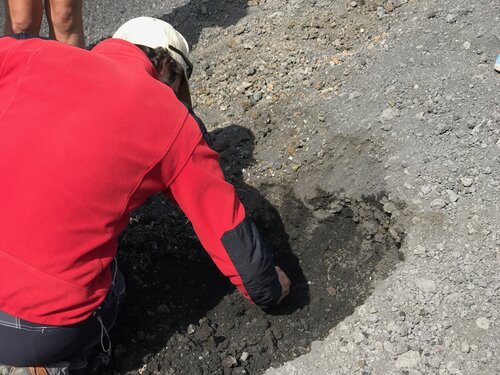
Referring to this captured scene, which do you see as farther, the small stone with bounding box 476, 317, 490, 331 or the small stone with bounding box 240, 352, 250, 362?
the small stone with bounding box 240, 352, 250, 362

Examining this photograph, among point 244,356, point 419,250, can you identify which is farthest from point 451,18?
point 244,356

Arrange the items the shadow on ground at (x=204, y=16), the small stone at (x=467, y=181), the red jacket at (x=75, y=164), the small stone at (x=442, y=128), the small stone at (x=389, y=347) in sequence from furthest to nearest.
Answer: the shadow on ground at (x=204, y=16) < the small stone at (x=442, y=128) < the small stone at (x=467, y=181) < the small stone at (x=389, y=347) < the red jacket at (x=75, y=164)

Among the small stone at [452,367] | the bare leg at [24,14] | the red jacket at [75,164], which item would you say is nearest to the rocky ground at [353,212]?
the small stone at [452,367]

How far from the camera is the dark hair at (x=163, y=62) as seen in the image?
233 centimetres

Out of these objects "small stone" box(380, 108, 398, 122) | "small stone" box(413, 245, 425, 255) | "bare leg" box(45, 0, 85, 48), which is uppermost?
"bare leg" box(45, 0, 85, 48)

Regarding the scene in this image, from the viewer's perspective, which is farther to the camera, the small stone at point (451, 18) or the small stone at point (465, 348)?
the small stone at point (451, 18)

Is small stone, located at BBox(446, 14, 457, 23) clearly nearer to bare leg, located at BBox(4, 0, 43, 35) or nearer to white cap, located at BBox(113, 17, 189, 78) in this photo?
white cap, located at BBox(113, 17, 189, 78)

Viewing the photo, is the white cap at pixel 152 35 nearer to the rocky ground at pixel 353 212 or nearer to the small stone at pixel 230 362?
the rocky ground at pixel 353 212

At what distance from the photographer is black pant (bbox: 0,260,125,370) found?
82.9 inches

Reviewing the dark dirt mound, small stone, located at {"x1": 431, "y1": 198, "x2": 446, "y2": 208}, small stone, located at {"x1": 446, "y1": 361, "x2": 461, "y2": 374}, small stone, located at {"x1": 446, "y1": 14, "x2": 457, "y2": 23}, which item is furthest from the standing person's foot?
small stone, located at {"x1": 446, "y1": 14, "x2": 457, "y2": 23}

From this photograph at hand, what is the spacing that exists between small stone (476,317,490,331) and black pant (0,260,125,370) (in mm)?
1466

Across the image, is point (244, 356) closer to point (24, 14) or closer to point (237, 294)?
point (237, 294)

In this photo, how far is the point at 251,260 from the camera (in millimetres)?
2289

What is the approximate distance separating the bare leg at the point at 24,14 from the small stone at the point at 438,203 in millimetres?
2394
